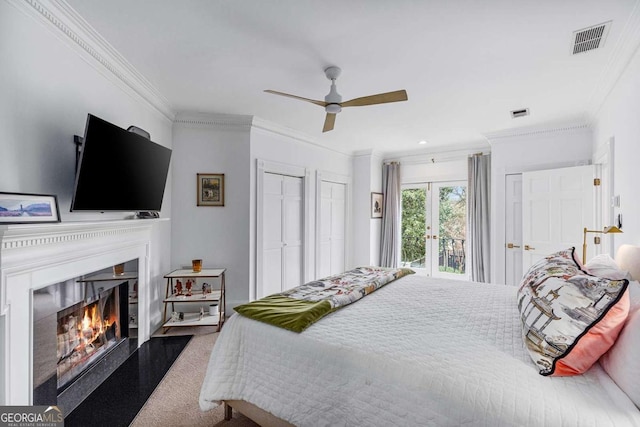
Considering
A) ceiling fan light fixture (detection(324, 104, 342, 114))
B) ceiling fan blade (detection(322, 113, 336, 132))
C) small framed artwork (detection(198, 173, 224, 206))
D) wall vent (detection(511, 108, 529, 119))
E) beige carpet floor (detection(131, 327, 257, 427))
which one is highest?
wall vent (detection(511, 108, 529, 119))

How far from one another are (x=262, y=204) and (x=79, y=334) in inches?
85.8

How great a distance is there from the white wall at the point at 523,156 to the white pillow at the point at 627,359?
342 cm

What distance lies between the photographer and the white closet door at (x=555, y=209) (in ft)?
11.5

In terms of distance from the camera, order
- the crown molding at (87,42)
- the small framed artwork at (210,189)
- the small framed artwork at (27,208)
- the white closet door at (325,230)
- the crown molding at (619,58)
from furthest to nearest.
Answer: the white closet door at (325,230)
the small framed artwork at (210,189)
the crown molding at (619,58)
the crown molding at (87,42)
the small framed artwork at (27,208)

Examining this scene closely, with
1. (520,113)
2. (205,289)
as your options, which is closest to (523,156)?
(520,113)

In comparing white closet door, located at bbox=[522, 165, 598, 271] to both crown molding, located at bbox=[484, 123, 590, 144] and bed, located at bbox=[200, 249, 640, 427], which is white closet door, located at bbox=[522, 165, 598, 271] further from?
bed, located at bbox=[200, 249, 640, 427]

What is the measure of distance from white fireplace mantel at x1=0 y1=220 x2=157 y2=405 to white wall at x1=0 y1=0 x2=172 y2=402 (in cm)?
7

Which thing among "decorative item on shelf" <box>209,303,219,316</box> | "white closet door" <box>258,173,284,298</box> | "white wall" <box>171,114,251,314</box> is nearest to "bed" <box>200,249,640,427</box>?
"decorative item on shelf" <box>209,303,219,316</box>

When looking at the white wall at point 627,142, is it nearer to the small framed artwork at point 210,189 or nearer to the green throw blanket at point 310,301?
the green throw blanket at point 310,301

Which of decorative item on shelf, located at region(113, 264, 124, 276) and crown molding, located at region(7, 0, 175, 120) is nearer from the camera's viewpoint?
crown molding, located at region(7, 0, 175, 120)

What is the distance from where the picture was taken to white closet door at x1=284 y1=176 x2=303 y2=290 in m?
4.34

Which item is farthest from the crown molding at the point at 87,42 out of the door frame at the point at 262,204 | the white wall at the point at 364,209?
the white wall at the point at 364,209

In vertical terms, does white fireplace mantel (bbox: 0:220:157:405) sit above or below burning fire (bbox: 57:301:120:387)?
above

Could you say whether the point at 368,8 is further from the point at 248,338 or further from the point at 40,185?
the point at 40,185
